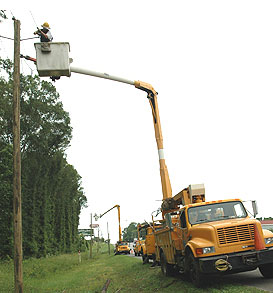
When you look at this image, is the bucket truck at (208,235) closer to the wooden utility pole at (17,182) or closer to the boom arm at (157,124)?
the boom arm at (157,124)

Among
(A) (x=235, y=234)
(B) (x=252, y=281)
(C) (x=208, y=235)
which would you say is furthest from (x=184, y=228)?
(B) (x=252, y=281)

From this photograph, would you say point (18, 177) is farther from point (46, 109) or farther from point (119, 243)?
point (119, 243)

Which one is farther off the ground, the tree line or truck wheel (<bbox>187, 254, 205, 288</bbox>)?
the tree line

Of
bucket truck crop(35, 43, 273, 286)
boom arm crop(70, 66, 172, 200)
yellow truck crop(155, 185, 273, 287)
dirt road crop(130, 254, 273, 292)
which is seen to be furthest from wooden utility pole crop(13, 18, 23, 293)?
dirt road crop(130, 254, 273, 292)

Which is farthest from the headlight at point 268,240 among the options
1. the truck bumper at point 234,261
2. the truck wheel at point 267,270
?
the truck wheel at point 267,270

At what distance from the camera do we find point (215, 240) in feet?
28.7

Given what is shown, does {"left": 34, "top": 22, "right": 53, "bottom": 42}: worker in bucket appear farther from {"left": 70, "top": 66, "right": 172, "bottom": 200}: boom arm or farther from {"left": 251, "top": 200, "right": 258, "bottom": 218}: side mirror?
{"left": 251, "top": 200, "right": 258, "bottom": 218}: side mirror

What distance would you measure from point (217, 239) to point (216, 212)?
55.3 inches

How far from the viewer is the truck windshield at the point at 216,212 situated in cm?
997

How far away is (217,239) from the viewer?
8.74 m

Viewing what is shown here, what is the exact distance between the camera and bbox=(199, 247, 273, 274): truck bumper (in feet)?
27.6

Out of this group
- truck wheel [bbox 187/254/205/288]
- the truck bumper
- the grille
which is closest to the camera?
the truck bumper

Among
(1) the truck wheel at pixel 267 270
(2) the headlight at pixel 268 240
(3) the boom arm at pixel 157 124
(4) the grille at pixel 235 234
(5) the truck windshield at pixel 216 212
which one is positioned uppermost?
(3) the boom arm at pixel 157 124

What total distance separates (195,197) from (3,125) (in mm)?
24915
